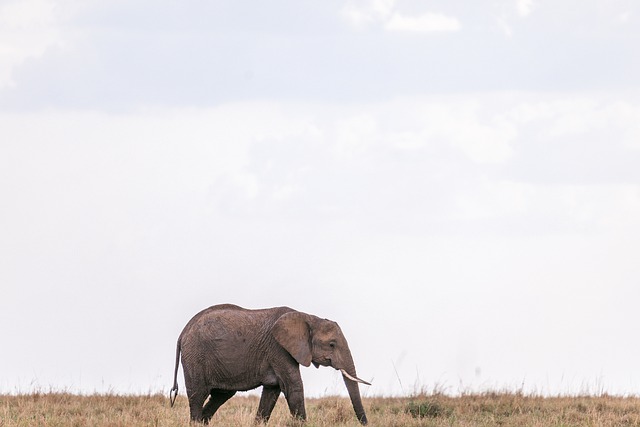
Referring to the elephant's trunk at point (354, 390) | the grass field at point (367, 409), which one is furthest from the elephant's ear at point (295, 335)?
the grass field at point (367, 409)

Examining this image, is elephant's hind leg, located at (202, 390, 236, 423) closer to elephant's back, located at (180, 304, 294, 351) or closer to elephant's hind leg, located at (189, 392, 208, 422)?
elephant's hind leg, located at (189, 392, 208, 422)

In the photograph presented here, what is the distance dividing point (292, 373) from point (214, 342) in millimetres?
1381

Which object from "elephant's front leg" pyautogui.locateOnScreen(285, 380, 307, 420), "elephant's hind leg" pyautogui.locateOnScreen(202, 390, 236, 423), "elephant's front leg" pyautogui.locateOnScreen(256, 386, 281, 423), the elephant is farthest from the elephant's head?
"elephant's hind leg" pyautogui.locateOnScreen(202, 390, 236, 423)

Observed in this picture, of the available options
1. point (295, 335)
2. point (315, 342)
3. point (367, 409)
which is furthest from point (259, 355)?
point (367, 409)

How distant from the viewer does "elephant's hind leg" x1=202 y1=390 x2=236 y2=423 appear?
1928cm

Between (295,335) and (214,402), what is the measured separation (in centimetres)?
194

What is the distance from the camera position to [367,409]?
67.3 feet

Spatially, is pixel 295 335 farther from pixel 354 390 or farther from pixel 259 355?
pixel 354 390

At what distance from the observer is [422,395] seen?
21.7 metres

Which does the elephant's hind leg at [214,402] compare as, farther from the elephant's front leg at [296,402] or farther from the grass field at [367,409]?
the elephant's front leg at [296,402]

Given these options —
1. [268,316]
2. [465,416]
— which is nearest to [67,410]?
[268,316]

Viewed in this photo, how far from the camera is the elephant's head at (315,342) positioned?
728 inches

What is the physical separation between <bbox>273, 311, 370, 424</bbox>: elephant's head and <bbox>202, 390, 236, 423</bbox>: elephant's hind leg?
158 centimetres

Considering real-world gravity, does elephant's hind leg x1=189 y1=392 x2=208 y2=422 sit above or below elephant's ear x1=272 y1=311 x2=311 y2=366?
below
